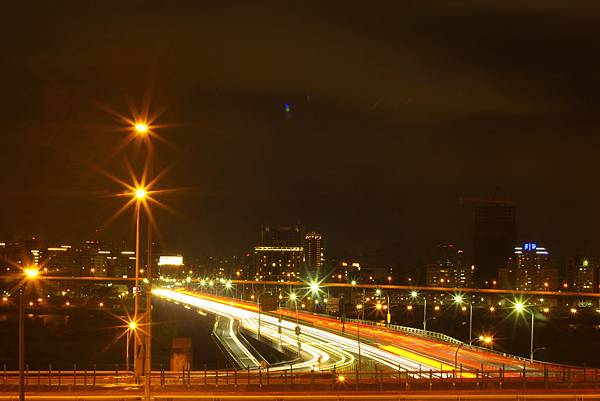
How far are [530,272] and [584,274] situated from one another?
14139 mm

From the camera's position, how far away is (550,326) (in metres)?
108

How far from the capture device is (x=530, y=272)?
619 feet

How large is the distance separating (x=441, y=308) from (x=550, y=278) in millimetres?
63958

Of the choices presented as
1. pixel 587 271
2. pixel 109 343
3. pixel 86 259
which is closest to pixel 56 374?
pixel 109 343

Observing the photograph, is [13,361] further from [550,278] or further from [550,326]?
[550,278]

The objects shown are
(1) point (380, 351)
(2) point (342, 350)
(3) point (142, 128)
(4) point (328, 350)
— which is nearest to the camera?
(3) point (142, 128)

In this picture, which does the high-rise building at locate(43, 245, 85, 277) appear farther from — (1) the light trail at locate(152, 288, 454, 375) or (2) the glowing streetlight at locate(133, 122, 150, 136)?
(2) the glowing streetlight at locate(133, 122, 150, 136)

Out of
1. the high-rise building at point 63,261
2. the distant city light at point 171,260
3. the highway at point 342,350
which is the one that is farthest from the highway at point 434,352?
the high-rise building at point 63,261

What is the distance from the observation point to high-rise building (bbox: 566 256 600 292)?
566 ft

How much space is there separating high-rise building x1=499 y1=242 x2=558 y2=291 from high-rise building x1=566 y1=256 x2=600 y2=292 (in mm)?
4686

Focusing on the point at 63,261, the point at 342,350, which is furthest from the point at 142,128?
the point at 63,261

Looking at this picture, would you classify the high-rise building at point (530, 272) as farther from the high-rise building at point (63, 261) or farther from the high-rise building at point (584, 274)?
the high-rise building at point (63, 261)

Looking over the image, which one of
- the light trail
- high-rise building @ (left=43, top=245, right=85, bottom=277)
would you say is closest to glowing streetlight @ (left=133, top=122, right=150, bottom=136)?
the light trail

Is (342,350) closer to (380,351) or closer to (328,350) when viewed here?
(328,350)
